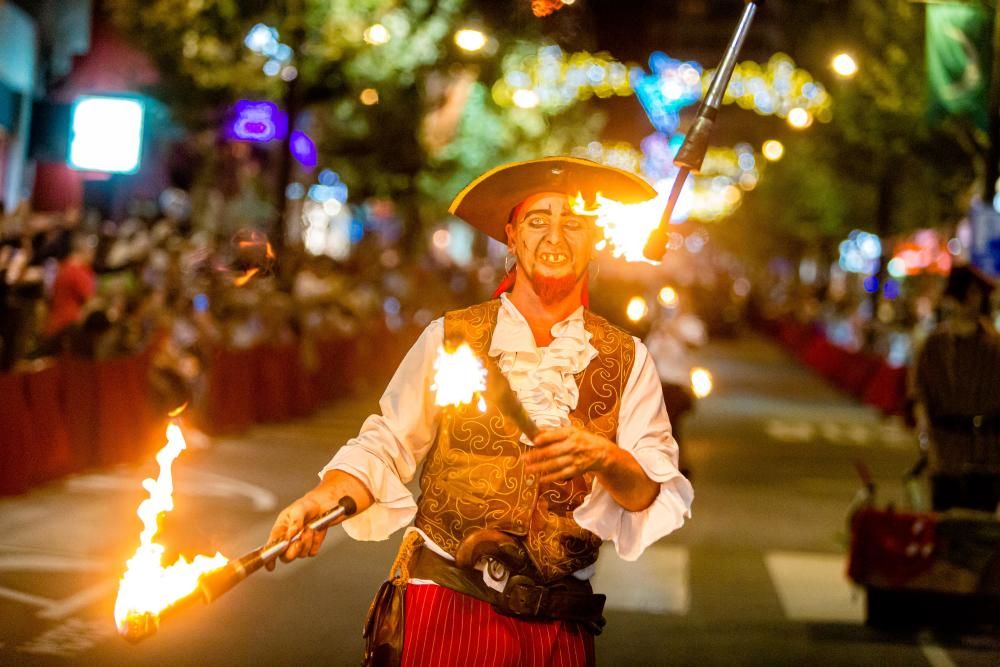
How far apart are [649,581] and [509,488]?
627 centimetres

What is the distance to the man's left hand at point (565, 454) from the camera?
3.68m

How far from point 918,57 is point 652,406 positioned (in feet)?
83.7

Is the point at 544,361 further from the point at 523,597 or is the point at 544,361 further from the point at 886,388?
the point at 886,388

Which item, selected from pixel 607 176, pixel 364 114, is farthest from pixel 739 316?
pixel 607 176

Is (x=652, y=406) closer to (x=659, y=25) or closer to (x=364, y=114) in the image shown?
(x=364, y=114)

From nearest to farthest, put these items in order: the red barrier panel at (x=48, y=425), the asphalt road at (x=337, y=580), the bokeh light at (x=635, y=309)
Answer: the asphalt road at (x=337, y=580)
the bokeh light at (x=635, y=309)
the red barrier panel at (x=48, y=425)

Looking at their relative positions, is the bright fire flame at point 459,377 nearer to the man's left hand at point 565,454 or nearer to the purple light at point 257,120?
the man's left hand at point 565,454

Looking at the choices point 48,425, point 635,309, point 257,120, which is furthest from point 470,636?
point 257,120

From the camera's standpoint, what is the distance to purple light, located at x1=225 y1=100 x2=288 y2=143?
990 inches

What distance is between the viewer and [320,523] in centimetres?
392

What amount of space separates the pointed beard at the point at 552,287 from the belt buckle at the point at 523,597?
31.2 inches

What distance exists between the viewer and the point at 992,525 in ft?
28.9

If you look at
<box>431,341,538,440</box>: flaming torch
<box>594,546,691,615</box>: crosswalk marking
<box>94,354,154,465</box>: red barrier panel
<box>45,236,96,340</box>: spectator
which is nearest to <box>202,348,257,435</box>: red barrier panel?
<box>45,236,96,340</box>: spectator

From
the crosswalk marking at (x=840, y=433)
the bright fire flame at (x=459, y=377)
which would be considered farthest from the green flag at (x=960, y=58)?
the bright fire flame at (x=459, y=377)
